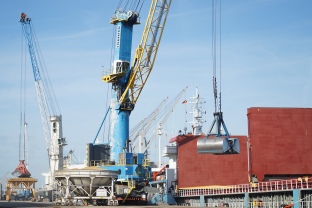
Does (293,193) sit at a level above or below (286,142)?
below

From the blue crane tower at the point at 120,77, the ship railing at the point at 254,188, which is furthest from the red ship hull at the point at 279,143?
the blue crane tower at the point at 120,77

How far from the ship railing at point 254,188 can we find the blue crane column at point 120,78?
1286cm

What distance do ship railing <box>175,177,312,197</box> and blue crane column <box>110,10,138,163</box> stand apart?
1286cm

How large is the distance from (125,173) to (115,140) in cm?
743

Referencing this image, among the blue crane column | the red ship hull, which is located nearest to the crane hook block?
the red ship hull

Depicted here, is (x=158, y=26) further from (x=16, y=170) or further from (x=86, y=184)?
(x=16, y=170)

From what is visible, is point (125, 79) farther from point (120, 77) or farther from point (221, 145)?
point (221, 145)

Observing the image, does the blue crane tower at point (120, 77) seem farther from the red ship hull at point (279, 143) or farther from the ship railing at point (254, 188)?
the red ship hull at point (279, 143)

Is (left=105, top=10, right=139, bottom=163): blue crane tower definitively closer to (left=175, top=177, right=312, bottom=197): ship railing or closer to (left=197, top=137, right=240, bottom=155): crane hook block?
(left=175, top=177, right=312, bottom=197): ship railing

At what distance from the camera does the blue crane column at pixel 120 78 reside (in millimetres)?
84125

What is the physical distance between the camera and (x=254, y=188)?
6775 centimetres

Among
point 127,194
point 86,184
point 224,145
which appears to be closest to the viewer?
point 224,145

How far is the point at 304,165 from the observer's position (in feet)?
254

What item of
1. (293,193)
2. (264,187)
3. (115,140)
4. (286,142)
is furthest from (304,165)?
(115,140)
